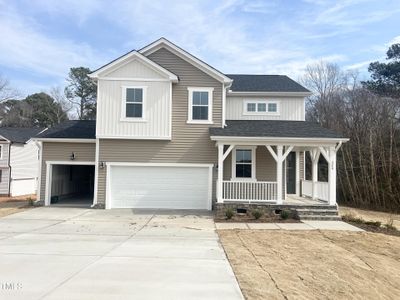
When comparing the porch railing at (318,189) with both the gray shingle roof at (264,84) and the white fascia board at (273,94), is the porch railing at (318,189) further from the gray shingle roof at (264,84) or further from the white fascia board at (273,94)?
the gray shingle roof at (264,84)

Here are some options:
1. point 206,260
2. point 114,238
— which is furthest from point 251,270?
point 114,238

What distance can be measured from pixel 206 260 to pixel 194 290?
6.51 feet

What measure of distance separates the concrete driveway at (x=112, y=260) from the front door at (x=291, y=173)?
756cm

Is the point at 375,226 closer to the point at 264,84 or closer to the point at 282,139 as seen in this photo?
the point at 282,139

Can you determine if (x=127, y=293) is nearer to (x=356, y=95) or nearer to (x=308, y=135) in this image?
(x=308, y=135)

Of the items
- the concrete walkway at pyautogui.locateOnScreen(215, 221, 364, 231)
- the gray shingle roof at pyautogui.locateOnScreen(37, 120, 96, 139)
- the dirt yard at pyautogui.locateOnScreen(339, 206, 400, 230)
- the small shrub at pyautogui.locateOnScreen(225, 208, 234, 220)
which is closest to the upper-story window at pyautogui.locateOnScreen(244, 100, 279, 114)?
the dirt yard at pyautogui.locateOnScreen(339, 206, 400, 230)

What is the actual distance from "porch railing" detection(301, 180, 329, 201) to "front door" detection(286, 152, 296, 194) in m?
0.56

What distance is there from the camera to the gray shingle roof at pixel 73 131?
17892 mm

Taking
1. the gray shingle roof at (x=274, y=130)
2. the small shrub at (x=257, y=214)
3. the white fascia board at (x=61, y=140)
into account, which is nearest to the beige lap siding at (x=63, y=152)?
the white fascia board at (x=61, y=140)

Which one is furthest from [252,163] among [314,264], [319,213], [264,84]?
[314,264]

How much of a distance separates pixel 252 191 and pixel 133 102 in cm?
651

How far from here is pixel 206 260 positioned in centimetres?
763

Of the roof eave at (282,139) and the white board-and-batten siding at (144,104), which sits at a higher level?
the white board-and-batten siding at (144,104)

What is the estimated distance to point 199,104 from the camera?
17203 mm
